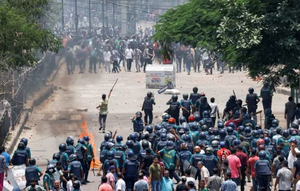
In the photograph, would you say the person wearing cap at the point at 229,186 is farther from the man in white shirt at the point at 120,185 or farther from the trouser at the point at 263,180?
the man in white shirt at the point at 120,185

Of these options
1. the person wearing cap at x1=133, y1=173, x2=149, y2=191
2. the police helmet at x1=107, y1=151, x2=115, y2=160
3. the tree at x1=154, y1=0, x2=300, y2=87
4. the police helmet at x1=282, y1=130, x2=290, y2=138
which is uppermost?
the tree at x1=154, y1=0, x2=300, y2=87

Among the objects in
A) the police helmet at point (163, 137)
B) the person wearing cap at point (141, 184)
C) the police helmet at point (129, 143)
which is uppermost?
the police helmet at point (163, 137)

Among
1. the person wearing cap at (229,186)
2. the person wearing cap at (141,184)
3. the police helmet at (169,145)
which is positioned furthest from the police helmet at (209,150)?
the person wearing cap at (141,184)

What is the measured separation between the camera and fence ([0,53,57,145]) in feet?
88.4

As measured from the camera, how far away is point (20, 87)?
27312 millimetres

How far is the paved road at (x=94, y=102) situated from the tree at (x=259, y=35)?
188 inches

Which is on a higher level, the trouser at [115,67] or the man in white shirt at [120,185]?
the trouser at [115,67]

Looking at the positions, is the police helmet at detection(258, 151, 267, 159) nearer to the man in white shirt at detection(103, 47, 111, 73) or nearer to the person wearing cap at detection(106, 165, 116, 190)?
the person wearing cap at detection(106, 165, 116, 190)

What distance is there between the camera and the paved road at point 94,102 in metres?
31.0

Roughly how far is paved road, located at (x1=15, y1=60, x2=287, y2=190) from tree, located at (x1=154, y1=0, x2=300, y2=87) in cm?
476

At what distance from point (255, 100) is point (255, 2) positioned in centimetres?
444

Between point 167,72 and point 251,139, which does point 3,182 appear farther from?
point 167,72

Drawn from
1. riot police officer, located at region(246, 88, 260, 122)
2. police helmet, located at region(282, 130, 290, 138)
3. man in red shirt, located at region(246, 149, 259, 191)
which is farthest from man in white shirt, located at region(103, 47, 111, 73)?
man in red shirt, located at region(246, 149, 259, 191)

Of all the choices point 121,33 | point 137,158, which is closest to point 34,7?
point 137,158
